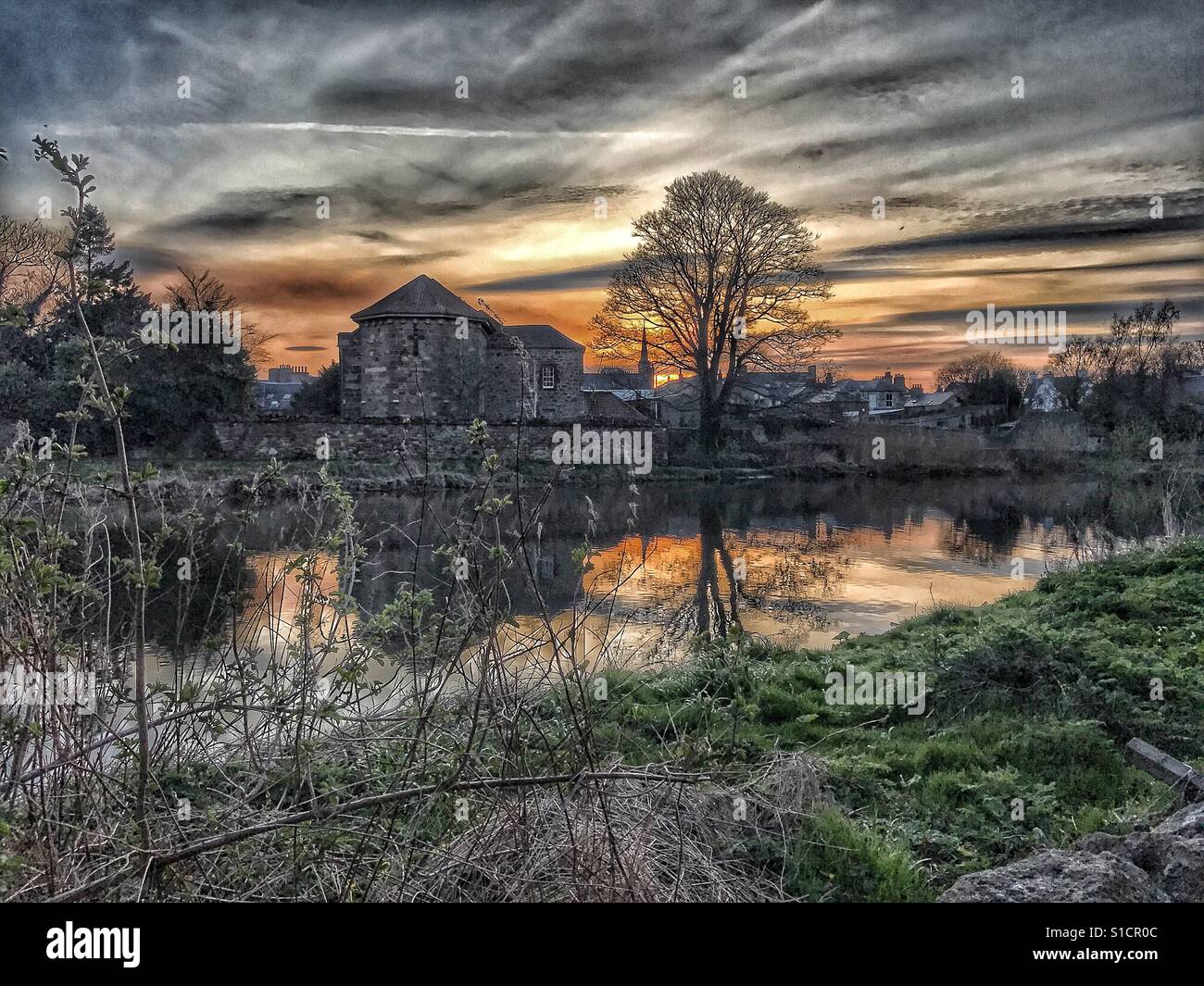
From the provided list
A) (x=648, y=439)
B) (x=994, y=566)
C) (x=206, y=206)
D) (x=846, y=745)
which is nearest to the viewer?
(x=846, y=745)

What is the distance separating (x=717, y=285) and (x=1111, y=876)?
22.8 m

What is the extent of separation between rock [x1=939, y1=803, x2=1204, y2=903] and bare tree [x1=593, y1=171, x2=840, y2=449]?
70.1 ft

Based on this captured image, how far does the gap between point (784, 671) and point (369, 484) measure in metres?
15.8

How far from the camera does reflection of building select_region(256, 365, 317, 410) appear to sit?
34.5m

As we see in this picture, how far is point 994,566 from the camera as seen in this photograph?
10.7 meters

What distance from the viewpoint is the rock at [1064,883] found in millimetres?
1986

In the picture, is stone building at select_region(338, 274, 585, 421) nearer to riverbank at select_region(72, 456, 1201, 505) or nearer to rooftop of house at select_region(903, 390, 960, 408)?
riverbank at select_region(72, 456, 1201, 505)

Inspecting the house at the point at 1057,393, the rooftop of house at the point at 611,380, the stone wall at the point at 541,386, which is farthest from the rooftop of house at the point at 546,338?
the house at the point at 1057,393

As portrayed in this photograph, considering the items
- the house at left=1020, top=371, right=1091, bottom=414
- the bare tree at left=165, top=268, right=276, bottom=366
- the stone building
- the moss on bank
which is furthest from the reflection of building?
the moss on bank

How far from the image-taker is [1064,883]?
2.04m

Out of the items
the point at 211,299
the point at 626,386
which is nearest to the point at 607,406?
the point at 626,386

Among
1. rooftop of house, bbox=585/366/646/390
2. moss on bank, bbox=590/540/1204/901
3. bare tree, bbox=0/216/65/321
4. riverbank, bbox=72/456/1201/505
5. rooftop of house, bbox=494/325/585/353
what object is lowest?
moss on bank, bbox=590/540/1204/901

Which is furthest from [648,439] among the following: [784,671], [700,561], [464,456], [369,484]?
[784,671]
